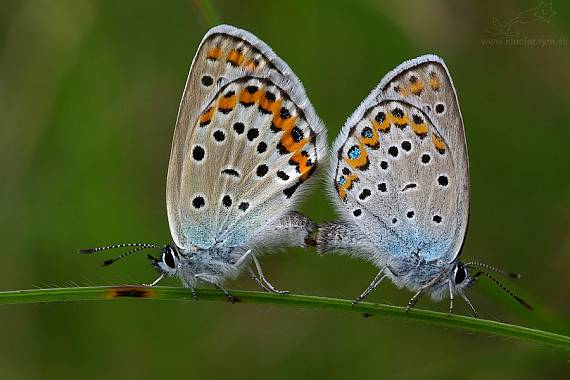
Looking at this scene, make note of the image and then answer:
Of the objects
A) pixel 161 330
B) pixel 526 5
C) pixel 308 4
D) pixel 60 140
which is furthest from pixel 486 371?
pixel 60 140

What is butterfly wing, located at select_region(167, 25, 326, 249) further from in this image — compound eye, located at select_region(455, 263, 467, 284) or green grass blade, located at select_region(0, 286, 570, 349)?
compound eye, located at select_region(455, 263, 467, 284)

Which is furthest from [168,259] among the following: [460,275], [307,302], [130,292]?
[460,275]

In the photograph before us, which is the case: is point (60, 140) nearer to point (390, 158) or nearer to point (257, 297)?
point (390, 158)

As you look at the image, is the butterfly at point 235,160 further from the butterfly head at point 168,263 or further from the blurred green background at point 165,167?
the blurred green background at point 165,167

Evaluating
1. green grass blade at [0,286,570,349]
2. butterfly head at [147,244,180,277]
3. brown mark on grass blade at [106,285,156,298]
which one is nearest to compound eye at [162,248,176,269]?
butterfly head at [147,244,180,277]

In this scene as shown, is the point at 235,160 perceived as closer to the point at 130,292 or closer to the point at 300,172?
the point at 300,172

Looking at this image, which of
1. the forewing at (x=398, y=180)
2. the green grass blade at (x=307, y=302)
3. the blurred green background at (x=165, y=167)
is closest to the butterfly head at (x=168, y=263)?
the green grass blade at (x=307, y=302)

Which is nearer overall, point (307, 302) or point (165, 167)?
point (307, 302)
